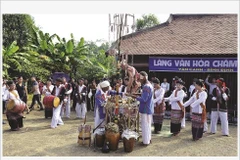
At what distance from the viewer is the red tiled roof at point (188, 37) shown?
11.1 meters

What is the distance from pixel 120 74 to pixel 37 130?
5822mm

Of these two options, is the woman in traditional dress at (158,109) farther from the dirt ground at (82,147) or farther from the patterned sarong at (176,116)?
the patterned sarong at (176,116)

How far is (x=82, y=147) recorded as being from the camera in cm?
595

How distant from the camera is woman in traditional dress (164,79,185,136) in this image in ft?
23.1

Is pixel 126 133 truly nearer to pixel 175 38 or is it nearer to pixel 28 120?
pixel 28 120

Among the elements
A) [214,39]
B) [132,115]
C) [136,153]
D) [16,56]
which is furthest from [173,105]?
[16,56]

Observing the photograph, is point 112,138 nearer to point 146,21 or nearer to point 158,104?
point 158,104

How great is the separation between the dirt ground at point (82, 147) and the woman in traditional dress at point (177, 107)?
10.3 inches

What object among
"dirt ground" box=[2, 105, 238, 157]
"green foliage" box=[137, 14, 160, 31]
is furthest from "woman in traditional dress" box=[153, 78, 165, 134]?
"green foliage" box=[137, 14, 160, 31]

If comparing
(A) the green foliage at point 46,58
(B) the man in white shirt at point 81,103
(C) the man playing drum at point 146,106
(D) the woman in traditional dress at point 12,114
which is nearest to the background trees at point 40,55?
(A) the green foliage at point 46,58

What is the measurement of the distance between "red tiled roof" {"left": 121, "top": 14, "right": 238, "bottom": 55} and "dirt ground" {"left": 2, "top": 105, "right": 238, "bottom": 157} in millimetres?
4187

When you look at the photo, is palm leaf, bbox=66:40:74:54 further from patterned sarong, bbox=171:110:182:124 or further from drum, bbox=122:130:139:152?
drum, bbox=122:130:139:152

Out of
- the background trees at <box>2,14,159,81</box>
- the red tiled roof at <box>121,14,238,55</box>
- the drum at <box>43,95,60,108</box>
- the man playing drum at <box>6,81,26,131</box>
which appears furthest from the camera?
the background trees at <box>2,14,159,81</box>

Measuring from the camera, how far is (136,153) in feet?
18.3
